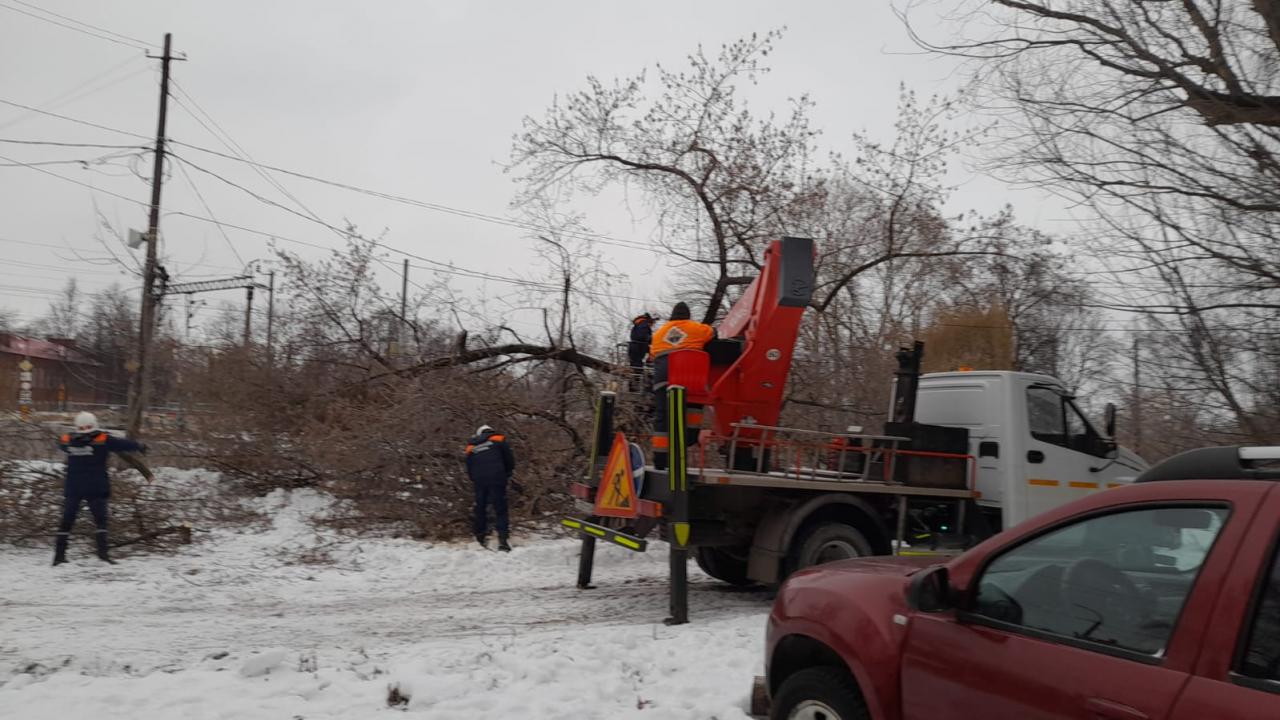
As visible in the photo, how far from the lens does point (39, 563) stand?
1042cm

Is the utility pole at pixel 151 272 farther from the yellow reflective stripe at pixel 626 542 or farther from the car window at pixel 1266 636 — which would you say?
the car window at pixel 1266 636

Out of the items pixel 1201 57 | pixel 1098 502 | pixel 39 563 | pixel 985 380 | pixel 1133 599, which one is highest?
pixel 1201 57

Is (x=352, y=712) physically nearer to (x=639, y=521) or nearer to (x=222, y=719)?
(x=222, y=719)

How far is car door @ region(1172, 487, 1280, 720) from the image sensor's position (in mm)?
2289

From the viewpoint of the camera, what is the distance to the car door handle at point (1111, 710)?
2.49 m

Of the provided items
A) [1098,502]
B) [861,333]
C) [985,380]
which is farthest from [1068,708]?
[861,333]

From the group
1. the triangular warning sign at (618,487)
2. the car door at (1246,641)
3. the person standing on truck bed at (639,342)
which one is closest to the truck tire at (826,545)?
the triangular warning sign at (618,487)

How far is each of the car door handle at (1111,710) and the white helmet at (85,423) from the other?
11130mm

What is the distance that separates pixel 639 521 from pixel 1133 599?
576cm

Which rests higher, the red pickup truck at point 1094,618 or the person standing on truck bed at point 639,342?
the person standing on truck bed at point 639,342

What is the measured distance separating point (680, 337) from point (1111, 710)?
6300 mm

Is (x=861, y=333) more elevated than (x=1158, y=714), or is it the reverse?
(x=861, y=333)

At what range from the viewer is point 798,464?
8.42 metres

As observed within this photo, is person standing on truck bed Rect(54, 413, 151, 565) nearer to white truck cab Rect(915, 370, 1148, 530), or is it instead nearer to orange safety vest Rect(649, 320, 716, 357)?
orange safety vest Rect(649, 320, 716, 357)
